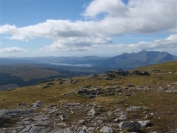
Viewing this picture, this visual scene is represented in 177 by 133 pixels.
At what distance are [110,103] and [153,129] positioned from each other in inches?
621

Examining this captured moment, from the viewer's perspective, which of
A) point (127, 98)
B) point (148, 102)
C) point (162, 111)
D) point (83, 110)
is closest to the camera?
point (162, 111)

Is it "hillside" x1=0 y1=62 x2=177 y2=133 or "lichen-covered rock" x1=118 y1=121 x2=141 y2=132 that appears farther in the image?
"hillside" x1=0 y1=62 x2=177 y2=133

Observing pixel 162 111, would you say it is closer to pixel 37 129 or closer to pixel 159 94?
pixel 159 94

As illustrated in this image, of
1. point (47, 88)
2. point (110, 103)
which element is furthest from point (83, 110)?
point (47, 88)

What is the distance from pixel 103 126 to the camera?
2619 cm

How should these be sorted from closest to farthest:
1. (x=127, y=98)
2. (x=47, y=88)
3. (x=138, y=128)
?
(x=138, y=128) → (x=127, y=98) → (x=47, y=88)

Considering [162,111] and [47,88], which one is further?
[47,88]

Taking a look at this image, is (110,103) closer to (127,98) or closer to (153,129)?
(127,98)

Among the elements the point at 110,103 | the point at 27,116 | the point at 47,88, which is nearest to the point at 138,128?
the point at 110,103

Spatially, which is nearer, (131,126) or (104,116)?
(131,126)

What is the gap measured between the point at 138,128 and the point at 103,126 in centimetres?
440

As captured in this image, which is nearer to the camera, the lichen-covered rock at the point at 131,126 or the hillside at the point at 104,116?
the lichen-covered rock at the point at 131,126

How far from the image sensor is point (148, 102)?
129 feet

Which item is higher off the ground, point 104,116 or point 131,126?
point 131,126
